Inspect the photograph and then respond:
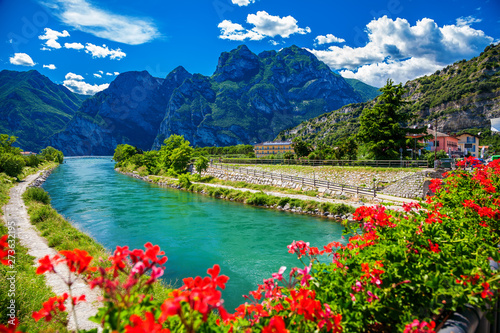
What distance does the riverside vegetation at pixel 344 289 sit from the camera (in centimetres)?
129

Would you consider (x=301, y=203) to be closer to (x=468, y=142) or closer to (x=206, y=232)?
(x=206, y=232)

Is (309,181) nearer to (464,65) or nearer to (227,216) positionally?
(227,216)

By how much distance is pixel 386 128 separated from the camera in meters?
30.0

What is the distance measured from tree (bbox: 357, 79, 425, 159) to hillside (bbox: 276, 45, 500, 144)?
62372 mm

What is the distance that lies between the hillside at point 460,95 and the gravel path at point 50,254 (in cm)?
9532

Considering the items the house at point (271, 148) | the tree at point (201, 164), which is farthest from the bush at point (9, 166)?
the house at point (271, 148)

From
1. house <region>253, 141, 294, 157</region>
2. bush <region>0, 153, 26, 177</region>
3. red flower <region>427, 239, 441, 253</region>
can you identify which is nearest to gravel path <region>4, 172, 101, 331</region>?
red flower <region>427, 239, 441, 253</region>

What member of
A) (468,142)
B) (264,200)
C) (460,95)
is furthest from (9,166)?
(460,95)

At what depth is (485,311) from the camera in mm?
1698

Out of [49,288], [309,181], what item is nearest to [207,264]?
[49,288]

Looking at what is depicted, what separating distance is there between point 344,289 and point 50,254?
11324 mm

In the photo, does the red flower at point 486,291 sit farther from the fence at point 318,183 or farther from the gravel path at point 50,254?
the fence at point 318,183

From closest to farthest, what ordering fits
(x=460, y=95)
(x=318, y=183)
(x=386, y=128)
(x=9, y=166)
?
(x=318, y=183), (x=386, y=128), (x=9, y=166), (x=460, y=95)

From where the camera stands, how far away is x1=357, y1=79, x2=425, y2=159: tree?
29.4 metres
